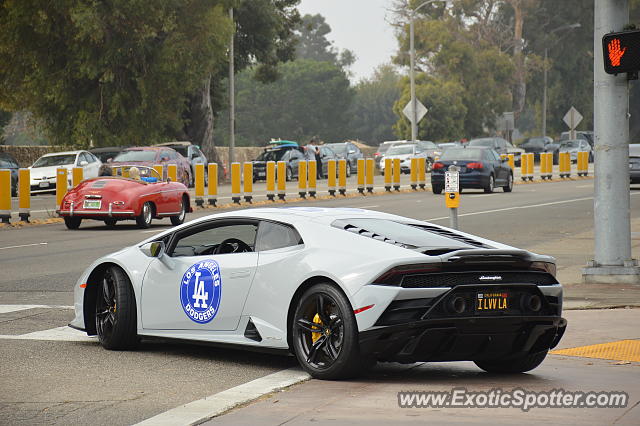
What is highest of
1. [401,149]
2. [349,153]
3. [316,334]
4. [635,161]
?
[401,149]

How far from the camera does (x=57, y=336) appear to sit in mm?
11469

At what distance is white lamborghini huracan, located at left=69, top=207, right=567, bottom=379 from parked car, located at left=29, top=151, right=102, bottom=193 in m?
30.9

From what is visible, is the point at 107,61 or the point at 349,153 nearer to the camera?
the point at 107,61

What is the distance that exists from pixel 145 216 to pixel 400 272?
18.2 m

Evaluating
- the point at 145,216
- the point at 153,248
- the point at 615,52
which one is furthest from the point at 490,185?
the point at 153,248

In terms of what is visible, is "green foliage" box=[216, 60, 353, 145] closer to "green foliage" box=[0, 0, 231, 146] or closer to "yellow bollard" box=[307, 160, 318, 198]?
"green foliage" box=[0, 0, 231, 146]

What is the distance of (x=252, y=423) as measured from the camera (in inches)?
295

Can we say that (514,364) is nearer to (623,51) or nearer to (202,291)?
(202,291)

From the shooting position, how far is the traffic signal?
1472cm

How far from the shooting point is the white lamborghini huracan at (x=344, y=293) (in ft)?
28.3

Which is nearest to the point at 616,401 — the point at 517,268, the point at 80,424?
the point at 517,268

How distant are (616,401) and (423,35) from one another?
83.0 meters

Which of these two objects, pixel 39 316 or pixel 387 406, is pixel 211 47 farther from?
pixel 387 406

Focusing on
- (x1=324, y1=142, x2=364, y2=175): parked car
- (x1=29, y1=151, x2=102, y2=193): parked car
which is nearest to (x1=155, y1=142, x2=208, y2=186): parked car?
(x1=29, y1=151, x2=102, y2=193): parked car
